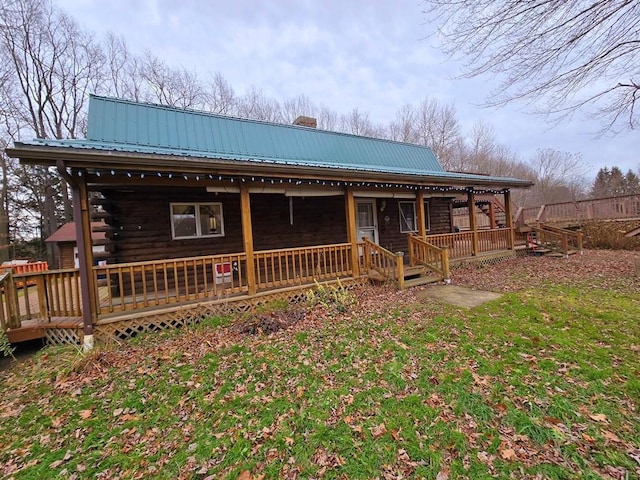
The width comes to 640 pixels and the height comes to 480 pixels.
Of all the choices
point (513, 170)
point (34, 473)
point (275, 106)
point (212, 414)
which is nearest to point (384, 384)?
point (212, 414)

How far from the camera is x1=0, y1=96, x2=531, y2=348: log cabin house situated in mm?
5480

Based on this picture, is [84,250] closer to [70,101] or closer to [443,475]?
[443,475]

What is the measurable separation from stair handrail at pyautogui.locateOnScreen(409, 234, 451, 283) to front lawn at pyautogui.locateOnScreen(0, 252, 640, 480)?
3.06 meters

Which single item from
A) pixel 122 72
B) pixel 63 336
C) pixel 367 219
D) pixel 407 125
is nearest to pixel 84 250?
pixel 63 336

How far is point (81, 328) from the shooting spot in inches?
214

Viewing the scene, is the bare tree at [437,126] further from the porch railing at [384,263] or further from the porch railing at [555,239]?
the porch railing at [384,263]

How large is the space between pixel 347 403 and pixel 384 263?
5299mm

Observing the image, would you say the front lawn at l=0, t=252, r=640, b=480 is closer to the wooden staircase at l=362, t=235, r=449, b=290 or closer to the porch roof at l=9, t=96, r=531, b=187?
the wooden staircase at l=362, t=235, r=449, b=290

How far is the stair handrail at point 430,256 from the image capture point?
8.65 metres

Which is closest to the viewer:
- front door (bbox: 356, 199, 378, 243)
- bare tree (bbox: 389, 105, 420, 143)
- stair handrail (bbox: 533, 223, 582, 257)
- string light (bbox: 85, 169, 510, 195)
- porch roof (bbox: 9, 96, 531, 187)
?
porch roof (bbox: 9, 96, 531, 187)

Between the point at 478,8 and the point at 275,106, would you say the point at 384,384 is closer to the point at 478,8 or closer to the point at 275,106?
the point at 478,8

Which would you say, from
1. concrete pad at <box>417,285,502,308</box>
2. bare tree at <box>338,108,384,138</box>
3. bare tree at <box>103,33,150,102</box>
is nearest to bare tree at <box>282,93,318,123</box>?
bare tree at <box>338,108,384,138</box>

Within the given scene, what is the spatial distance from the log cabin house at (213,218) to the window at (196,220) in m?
0.03

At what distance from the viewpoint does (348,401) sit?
134 inches
